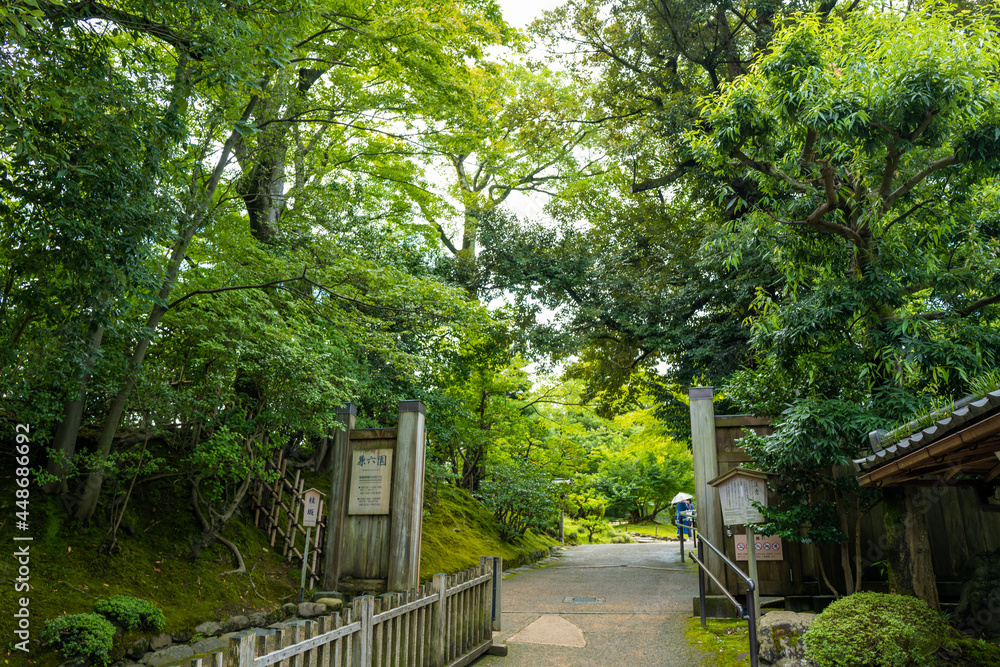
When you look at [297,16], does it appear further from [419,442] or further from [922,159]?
[922,159]

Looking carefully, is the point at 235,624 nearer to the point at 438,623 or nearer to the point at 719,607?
the point at 438,623

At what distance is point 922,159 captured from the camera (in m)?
7.30

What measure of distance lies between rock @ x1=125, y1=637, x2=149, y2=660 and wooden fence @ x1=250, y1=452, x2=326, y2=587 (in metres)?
3.11

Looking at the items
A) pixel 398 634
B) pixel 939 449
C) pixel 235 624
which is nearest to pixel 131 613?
pixel 235 624

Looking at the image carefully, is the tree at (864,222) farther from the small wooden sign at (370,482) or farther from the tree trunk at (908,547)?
the small wooden sign at (370,482)

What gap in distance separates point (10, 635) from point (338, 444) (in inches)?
176

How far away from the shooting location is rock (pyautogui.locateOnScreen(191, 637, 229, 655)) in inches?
241

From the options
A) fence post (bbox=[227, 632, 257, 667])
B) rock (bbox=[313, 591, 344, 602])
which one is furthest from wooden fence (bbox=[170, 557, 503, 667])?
rock (bbox=[313, 591, 344, 602])

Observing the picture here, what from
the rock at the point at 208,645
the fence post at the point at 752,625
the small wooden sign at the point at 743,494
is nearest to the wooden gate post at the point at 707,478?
the small wooden sign at the point at 743,494

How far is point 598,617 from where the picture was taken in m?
8.05

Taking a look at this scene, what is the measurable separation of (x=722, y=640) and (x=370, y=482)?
5.10m

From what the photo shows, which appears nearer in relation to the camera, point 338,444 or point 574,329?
point 338,444

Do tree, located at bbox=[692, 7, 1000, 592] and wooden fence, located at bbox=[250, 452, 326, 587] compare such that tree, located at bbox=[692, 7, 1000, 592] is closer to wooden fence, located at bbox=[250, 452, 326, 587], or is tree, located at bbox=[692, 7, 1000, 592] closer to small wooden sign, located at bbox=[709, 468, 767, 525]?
small wooden sign, located at bbox=[709, 468, 767, 525]

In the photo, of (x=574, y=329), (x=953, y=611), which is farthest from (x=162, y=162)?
(x=574, y=329)
